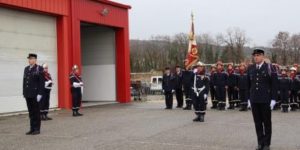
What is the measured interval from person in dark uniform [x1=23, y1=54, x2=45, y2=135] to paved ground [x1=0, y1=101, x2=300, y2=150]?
35 cm

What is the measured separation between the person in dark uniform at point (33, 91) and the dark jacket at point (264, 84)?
562 cm

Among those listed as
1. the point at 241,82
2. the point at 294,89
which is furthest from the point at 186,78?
the point at 294,89

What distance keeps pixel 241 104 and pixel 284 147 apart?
9124 millimetres

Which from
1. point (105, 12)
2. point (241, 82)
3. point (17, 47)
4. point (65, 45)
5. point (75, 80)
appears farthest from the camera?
point (105, 12)

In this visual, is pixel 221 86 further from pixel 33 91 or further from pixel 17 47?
pixel 33 91

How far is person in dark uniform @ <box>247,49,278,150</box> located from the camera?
31.0ft

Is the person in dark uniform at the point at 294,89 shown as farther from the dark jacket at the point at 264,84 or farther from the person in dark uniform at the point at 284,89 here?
the dark jacket at the point at 264,84

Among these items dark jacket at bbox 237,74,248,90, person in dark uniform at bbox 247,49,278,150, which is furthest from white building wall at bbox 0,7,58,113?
person in dark uniform at bbox 247,49,278,150

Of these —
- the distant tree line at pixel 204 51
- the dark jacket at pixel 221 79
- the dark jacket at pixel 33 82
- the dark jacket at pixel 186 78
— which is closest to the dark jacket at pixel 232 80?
the dark jacket at pixel 221 79

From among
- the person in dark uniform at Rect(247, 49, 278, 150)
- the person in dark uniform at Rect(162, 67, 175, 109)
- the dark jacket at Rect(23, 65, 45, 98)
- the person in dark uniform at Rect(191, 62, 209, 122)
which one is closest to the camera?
the person in dark uniform at Rect(247, 49, 278, 150)

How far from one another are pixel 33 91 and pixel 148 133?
315 cm

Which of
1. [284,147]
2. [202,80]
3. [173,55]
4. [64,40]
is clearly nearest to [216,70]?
[202,80]

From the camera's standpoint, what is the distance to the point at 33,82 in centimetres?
1244

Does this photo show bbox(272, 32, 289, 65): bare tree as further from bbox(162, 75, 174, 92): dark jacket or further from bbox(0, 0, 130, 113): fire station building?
bbox(162, 75, 174, 92): dark jacket
